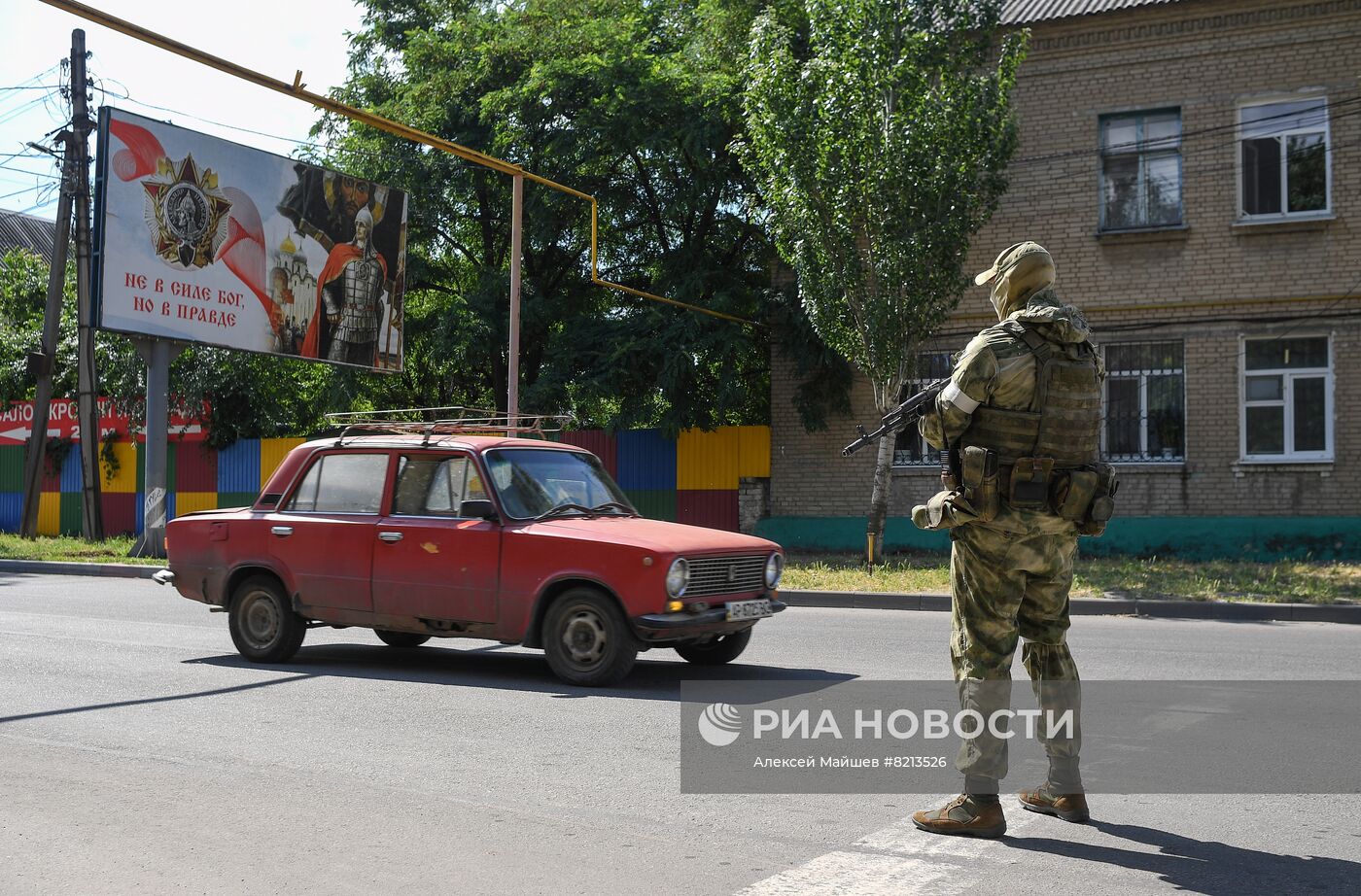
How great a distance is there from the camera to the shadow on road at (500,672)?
7.84 metres

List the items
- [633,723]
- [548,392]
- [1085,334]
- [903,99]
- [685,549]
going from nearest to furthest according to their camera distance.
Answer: [1085,334] → [633,723] → [685,549] → [903,99] → [548,392]

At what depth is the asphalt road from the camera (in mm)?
4145

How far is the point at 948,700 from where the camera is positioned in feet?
23.6

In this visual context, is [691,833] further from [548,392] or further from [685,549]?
[548,392]

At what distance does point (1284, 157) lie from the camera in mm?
18234

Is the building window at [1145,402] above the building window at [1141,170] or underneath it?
underneath

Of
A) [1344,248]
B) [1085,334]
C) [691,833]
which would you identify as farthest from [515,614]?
[1344,248]

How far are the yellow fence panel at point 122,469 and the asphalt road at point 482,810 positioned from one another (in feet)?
71.8

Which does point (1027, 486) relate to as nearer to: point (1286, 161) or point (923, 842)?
point (923, 842)

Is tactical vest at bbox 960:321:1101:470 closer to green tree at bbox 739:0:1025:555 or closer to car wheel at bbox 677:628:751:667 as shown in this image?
car wheel at bbox 677:628:751:667

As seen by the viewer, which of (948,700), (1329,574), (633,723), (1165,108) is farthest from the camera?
(1165,108)

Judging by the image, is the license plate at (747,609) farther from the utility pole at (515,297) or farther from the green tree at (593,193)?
the green tree at (593,193)

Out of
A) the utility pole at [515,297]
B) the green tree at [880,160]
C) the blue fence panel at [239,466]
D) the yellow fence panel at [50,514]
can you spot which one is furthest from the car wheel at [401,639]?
the yellow fence panel at [50,514]

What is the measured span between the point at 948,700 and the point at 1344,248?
1378 cm
